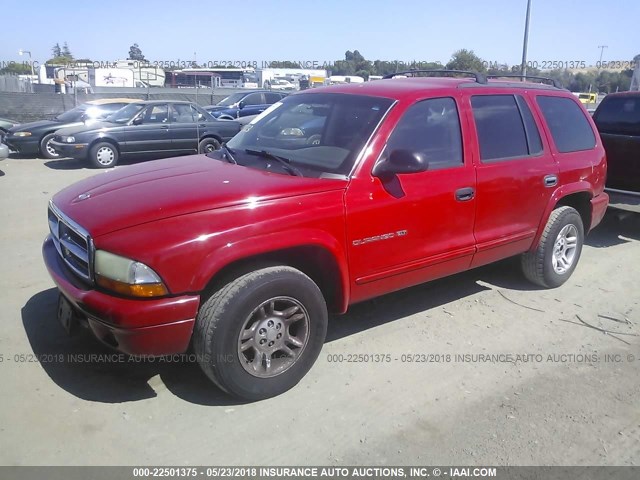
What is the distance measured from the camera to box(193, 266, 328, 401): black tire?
9.91 feet

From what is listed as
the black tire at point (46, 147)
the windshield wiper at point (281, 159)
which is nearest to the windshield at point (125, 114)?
the black tire at point (46, 147)

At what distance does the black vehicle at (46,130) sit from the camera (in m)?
13.1

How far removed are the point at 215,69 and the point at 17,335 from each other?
5485 centimetres

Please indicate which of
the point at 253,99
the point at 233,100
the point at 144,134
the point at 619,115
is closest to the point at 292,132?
the point at 619,115

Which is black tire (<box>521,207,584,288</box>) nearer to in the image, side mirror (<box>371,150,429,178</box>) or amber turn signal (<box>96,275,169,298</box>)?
side mirror (<box>371,150,429,178</box>)

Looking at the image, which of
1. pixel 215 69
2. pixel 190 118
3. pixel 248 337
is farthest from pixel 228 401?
pixel 215 69

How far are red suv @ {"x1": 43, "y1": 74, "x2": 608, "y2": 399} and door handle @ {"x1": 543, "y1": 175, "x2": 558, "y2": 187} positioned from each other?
2cm

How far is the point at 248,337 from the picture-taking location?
10.5ft

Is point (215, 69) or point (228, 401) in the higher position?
point (215, 69)

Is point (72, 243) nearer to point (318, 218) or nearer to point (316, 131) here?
point (318, 218)

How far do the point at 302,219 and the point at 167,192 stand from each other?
32.6 inches

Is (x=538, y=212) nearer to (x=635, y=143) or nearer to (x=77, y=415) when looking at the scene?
(x=635, y=143)

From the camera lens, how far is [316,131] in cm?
402

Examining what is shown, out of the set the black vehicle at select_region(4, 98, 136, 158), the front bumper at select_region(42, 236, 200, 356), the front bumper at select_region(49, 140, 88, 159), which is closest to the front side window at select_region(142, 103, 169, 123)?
the black vehicle at select_region(4, 98, 136, 158)
